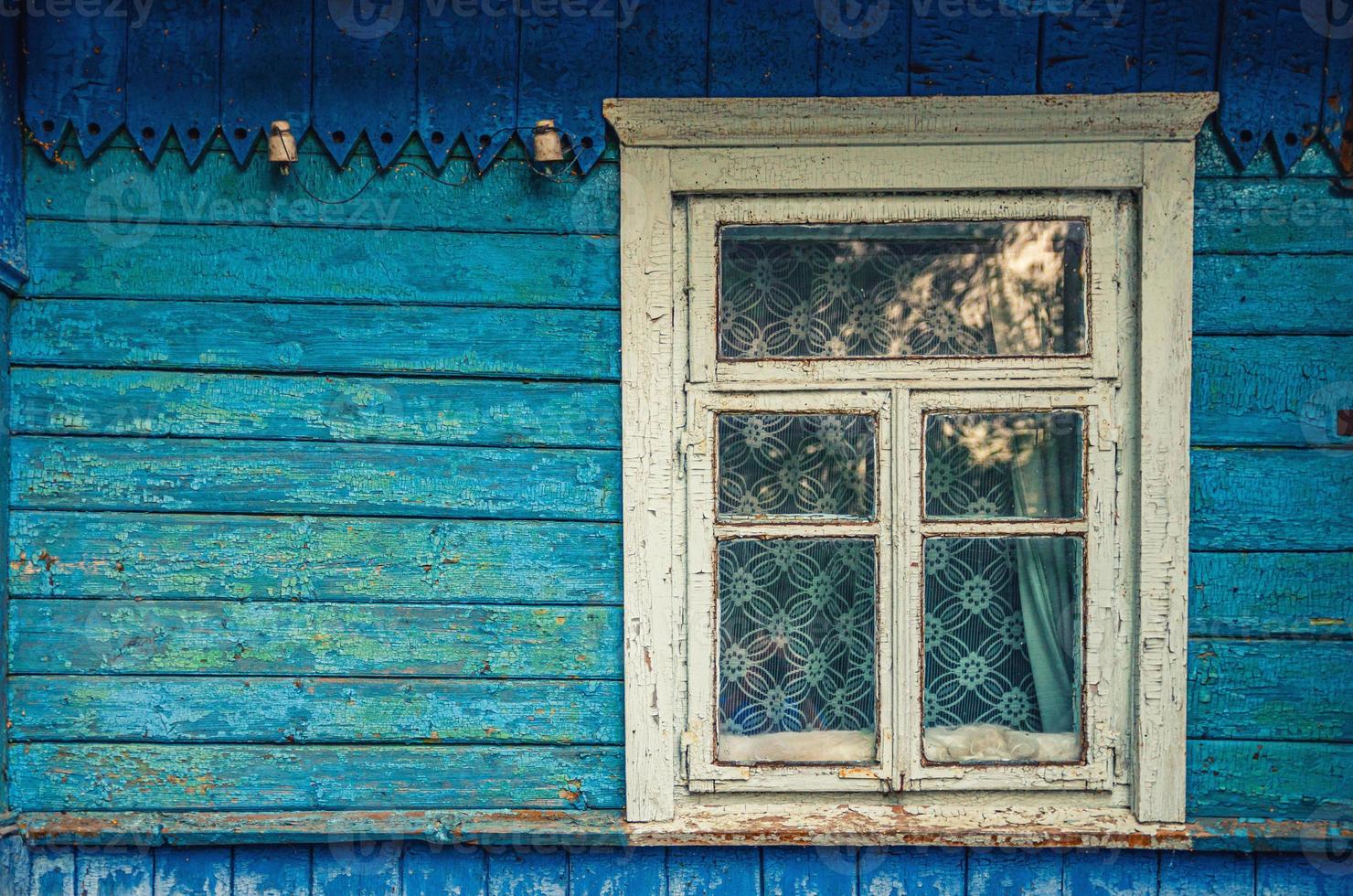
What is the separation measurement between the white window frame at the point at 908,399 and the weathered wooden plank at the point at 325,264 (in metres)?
0.13

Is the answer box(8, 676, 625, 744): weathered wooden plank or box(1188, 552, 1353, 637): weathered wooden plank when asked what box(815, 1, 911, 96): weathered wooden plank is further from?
box(8, 676, 625, 744): weathered wooden plank

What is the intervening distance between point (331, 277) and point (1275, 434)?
192 cm

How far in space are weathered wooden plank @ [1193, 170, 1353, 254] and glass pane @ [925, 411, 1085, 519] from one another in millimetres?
462

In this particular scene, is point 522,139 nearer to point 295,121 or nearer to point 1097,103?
point 295,121

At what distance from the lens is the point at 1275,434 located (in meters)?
1.89

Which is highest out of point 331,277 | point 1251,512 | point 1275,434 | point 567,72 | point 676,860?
point 567,72

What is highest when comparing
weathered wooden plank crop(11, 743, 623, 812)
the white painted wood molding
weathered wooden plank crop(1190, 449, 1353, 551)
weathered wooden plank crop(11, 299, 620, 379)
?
the white painted wood molding

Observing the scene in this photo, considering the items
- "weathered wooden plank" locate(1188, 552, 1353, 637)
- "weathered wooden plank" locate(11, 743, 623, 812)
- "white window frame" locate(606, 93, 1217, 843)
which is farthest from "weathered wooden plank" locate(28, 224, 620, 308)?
"weathered wooden plank" locate(1188, 552, 1353, 637)

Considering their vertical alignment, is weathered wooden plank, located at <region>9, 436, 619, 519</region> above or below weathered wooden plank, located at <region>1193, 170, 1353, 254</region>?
below

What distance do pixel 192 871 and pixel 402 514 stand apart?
2.73 ft

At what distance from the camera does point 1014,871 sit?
1896 millimetres

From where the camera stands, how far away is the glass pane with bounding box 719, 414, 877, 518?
1939 millimetres

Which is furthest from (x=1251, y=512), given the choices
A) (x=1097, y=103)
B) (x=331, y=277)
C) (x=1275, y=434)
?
(x=331, y=277)

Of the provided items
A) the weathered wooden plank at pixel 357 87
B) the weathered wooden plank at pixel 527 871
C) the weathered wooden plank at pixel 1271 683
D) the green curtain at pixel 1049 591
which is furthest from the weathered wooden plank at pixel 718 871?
the weathered wooden plank at pixel 357 87
